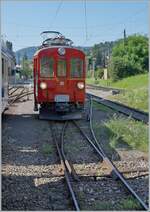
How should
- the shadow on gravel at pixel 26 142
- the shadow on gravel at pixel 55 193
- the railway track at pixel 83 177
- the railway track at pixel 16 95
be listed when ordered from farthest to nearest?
1. the railway track at pixel 16 95
2. the shadow on gravel at pixel 26 142
3. the railway track at pixel 83 177
4. the shadow on gravel at pixel 55 193

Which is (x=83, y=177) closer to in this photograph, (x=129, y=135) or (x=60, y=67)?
(x=129, y=135)

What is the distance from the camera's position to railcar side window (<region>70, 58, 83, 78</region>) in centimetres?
1638

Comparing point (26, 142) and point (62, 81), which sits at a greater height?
point (62, 81)

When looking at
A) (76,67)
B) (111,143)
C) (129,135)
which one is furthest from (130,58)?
(111,143)

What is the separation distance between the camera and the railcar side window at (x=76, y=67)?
645 inches

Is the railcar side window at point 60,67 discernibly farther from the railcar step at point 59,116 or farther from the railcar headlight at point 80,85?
the railcar step at point 59,116

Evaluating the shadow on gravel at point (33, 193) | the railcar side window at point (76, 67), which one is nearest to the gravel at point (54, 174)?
the shadow on gravel at point (33, 193)

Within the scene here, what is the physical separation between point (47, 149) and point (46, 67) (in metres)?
6.48

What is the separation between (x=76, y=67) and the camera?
16453mm

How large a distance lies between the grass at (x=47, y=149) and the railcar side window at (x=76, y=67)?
5.73 metres

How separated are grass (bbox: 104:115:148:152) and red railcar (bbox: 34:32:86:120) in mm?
2610

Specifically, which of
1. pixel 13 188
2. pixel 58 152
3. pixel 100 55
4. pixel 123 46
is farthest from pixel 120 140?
pixel 100 55

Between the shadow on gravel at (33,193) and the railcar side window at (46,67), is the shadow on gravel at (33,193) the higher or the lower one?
the lower one

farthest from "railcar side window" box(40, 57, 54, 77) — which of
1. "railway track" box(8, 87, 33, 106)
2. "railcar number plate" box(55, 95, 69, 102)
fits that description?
"railway track" box(8, 87, 33, 106)
